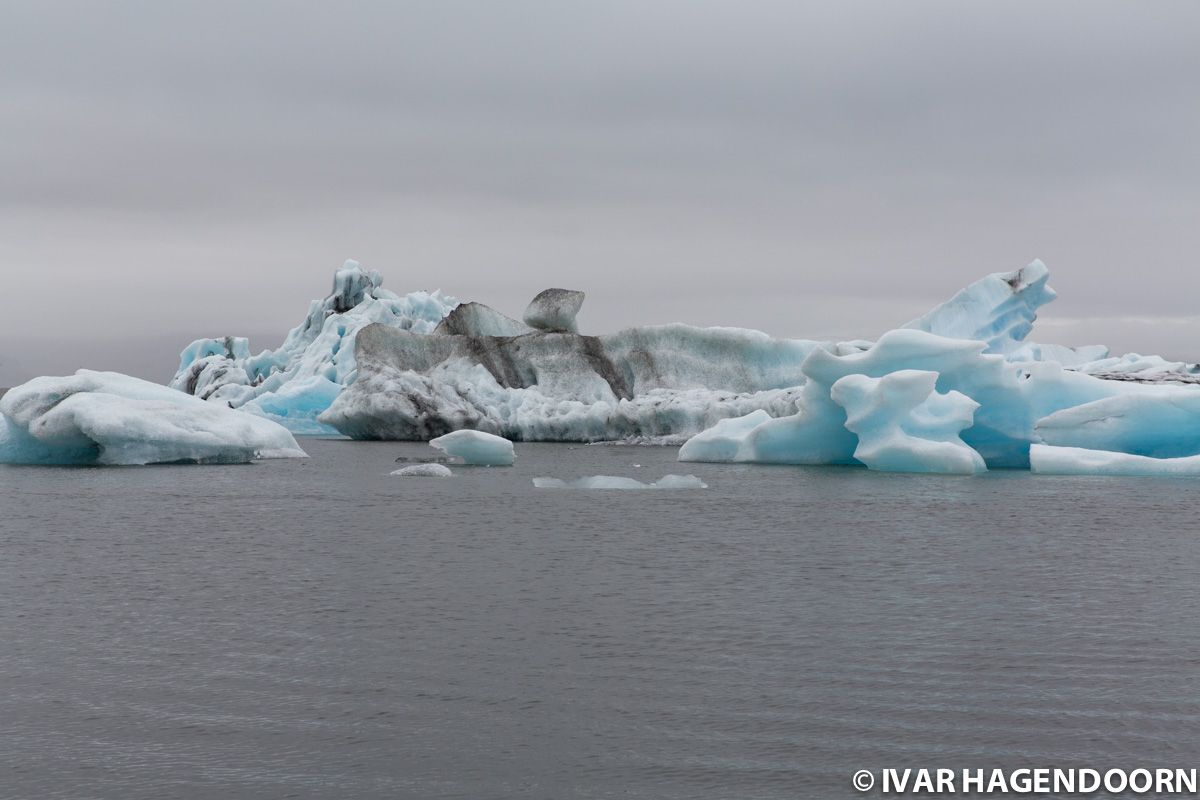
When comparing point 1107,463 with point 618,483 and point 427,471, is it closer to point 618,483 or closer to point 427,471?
point 618,483

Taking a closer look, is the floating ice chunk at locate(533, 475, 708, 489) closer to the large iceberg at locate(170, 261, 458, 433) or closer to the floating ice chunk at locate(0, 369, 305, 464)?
the floating ice chunk at locate(0, 369, 305, 464)

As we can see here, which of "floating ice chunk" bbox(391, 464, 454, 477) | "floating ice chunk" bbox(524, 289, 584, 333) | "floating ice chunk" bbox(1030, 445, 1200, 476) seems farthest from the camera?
"floating ice chunk" bbox(524, 289, 584, 333)

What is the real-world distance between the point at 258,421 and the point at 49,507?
30.0 feet

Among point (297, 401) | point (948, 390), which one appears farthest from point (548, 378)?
point (948, 390)

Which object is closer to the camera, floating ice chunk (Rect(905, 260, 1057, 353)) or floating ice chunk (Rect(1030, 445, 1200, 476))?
floating ice chunk (Rect(1030, 445, 1200, 476))

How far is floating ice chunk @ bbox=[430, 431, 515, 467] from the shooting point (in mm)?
26375

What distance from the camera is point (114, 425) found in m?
21.5

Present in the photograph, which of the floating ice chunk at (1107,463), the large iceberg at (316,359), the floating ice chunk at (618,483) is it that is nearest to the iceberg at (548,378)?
the large iceberg at (316,359)

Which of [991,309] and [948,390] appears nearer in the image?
[948,390]

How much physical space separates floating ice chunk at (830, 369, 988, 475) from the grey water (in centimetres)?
561

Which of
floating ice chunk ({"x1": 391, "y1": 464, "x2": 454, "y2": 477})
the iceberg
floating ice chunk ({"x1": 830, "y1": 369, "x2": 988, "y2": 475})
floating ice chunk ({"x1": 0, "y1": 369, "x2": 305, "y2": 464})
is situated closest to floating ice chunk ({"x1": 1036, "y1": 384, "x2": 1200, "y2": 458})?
floating ice chunk ({"x1": 830, "y1": 369, "x2": 988, "y2": 475})

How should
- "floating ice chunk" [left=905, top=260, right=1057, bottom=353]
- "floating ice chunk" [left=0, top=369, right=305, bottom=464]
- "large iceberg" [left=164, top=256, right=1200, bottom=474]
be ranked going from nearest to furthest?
"floating ice chunk" [left=0, top=369, right=305, bottom=464] < "large iceberg" [left=164, top=256, right=1200, bottom=474] < "floating ice chunk" [left=905, top=260, right=1057, bottom=353]

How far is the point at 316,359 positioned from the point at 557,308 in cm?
1148

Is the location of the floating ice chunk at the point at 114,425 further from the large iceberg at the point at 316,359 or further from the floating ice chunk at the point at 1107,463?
the large iceberg at the point at 316,359
